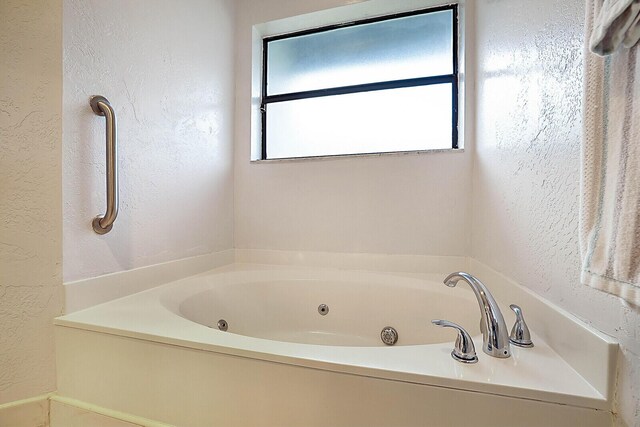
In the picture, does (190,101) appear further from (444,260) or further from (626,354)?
(626,354)

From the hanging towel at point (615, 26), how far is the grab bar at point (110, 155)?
1242 mm

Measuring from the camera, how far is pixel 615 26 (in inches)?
14.6

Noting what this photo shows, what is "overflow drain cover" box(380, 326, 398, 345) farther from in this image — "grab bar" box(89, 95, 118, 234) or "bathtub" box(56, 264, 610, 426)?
"grab bar" box(89, 95, 118, 234)

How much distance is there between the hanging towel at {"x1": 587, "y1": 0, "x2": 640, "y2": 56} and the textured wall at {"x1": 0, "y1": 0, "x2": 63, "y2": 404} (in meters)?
1.31

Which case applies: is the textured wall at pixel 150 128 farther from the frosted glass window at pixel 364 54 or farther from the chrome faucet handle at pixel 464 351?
the chrome faucet handle at pixel 464 351

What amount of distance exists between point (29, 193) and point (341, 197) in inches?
51.3

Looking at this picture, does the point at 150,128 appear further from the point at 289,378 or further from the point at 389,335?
the point at 389,335

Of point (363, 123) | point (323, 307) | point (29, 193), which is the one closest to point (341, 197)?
point (363, 123)

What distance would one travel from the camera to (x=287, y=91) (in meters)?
1.96

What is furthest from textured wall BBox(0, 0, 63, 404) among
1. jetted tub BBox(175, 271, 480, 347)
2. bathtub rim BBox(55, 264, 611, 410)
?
jetted tub BBox(175, 271, 480, 347)

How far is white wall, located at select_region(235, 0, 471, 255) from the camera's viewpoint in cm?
154

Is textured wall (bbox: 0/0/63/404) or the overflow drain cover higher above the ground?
textured wall (bbox: 0/0/63/404)

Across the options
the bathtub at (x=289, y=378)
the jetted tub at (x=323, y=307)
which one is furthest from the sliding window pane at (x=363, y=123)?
the bathtub at (x=289, y=378)

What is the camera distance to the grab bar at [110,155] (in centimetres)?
99
